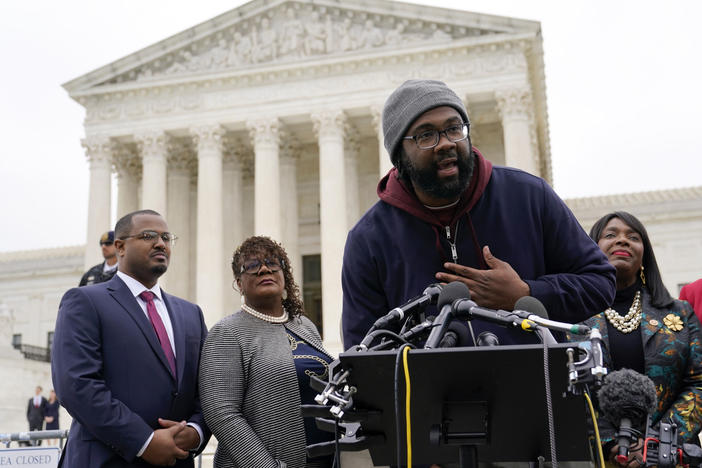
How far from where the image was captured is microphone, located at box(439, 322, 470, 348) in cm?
280

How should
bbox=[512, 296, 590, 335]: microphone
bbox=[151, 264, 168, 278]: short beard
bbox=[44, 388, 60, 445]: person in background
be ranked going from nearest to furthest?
1. bbox=[512, 296, 590, 335]: microphone
2. bbox=[151, 264, 168, 278]: short beard
3. bbox=[44, 388, 60, 445]: person in background

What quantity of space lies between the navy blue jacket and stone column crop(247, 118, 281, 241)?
29377mm

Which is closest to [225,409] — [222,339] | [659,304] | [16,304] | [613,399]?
[222,339]

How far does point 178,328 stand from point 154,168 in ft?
102

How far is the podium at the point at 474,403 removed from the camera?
249cm

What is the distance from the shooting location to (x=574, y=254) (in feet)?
11.9

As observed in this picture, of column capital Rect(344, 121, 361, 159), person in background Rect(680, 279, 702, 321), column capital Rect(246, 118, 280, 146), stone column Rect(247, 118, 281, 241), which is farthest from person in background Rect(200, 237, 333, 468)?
column capital Rect(344, 121, 361, 159)

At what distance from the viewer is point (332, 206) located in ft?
109

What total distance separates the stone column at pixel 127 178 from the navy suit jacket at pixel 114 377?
111 ft

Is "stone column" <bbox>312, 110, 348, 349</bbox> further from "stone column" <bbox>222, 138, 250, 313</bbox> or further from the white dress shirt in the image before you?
the white dress shirt

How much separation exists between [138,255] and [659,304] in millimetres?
3993

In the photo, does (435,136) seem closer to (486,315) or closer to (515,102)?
(486,315)

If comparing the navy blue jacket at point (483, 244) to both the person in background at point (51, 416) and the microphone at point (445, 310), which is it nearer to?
the microphone at point (445, 310)

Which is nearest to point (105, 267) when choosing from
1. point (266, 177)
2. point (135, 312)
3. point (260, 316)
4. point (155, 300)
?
point (155, 300)
